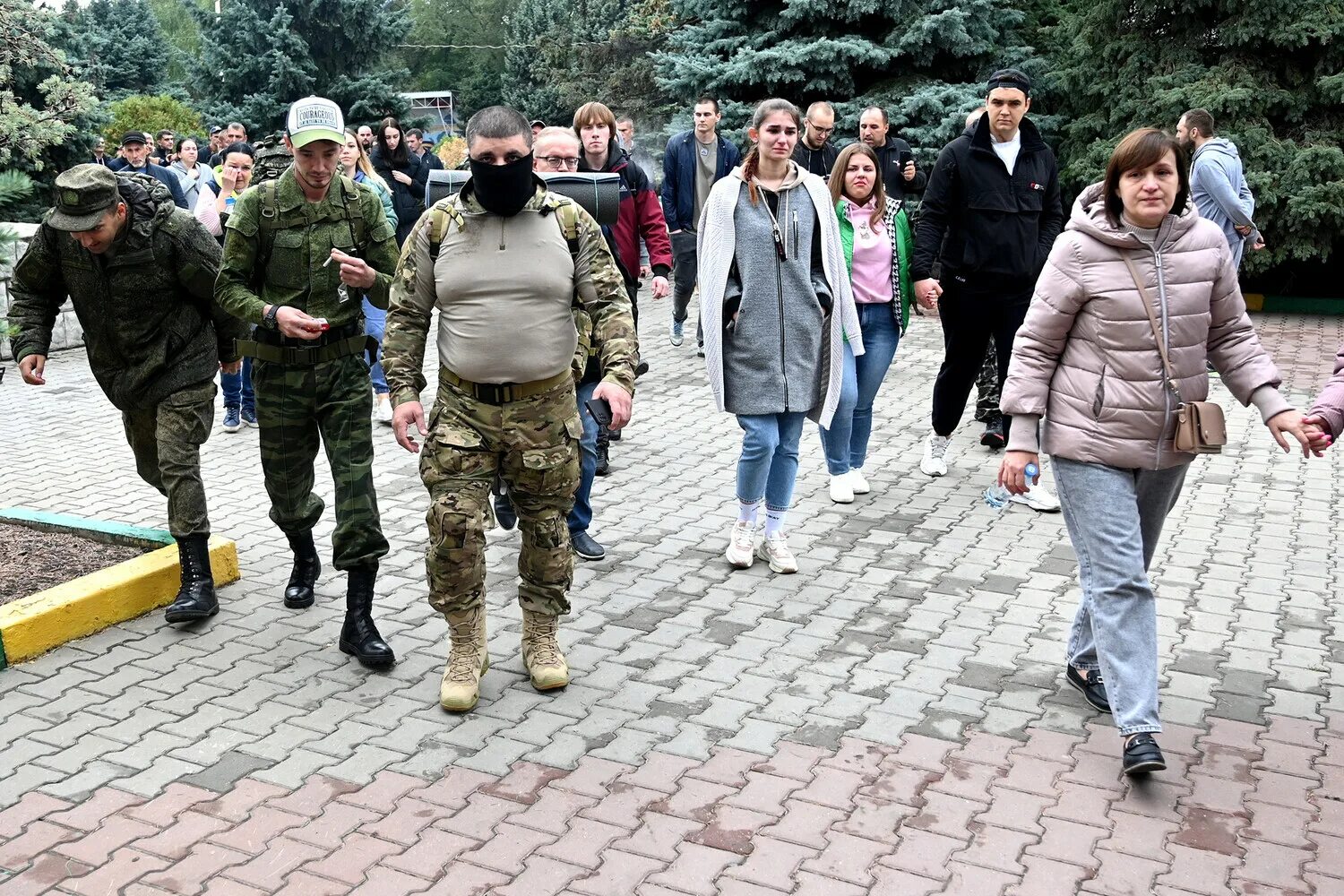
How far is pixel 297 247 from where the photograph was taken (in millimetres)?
5090

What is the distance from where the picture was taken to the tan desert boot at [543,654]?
190 inches

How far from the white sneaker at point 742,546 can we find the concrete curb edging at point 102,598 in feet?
7.44

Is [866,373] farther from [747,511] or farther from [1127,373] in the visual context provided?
[1127,373]

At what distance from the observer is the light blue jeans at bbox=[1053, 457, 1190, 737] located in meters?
4.16

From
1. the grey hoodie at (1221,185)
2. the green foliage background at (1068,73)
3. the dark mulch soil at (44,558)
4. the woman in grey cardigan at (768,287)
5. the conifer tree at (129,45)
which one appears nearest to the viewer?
the dark mulch soil at (44,558)

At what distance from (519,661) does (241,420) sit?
4895 mm

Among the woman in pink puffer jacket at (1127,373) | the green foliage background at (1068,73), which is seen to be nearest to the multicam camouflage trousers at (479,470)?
the woman in pink puffer jacket at (1127,373)

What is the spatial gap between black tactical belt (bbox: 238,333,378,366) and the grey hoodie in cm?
765

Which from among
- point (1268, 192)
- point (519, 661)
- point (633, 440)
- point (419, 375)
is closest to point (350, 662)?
point (519, 661)

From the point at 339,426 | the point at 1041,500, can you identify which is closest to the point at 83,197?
the point at 339,426

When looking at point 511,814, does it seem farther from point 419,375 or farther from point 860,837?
point 419,375

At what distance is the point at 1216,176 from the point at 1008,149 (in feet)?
13.6

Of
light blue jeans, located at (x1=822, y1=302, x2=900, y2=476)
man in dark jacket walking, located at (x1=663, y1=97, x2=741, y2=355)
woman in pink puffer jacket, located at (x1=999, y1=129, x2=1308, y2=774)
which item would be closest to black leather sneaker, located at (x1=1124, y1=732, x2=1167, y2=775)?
woman in pink puffer jacket, located at (x1=999, y1=129, x2=1308, y2=774)

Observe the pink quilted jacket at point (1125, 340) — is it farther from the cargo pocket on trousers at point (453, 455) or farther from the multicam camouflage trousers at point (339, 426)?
the multicam camouflage trousers at point (339, 426)
